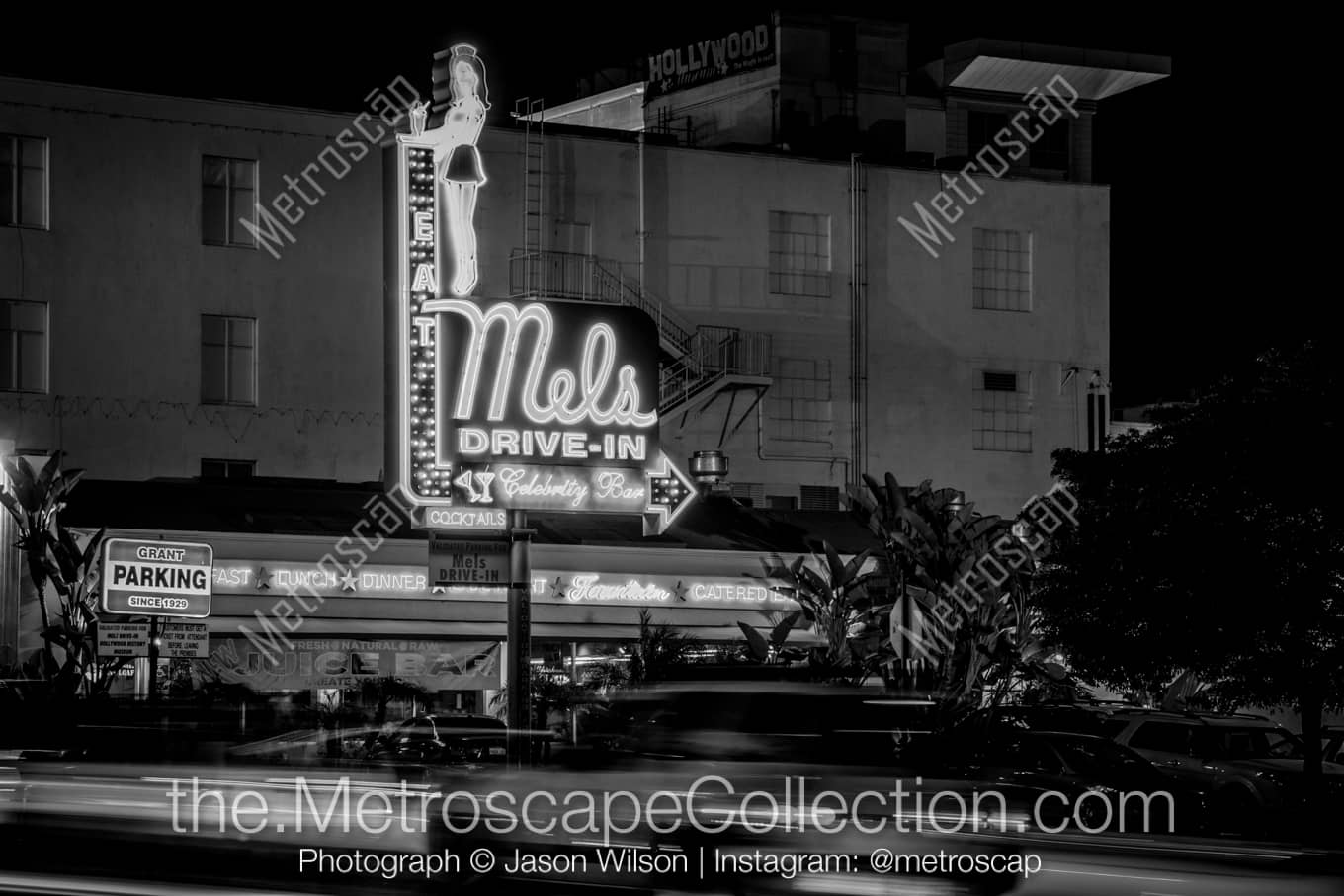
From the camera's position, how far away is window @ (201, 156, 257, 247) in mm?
36562

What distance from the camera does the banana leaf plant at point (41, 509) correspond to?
96.9ft

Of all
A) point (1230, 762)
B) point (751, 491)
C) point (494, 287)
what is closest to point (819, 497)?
point (751, 491)

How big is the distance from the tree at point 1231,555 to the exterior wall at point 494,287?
14.6 metres

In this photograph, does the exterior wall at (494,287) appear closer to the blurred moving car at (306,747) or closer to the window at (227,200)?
the window at (227,200)

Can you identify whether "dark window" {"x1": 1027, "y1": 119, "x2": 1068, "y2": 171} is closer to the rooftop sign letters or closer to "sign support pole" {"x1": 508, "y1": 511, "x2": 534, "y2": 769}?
the rooftop sign letters

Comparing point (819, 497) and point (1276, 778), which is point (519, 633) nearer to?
point (1276, 778)

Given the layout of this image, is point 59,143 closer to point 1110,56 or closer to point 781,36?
point 781,36

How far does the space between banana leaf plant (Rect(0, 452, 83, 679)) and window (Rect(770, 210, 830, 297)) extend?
16.1 meters

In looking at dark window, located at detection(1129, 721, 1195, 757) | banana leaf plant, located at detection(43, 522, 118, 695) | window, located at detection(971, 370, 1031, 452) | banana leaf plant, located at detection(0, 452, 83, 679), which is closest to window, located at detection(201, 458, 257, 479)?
banana leaf plant, located at detection(43, 522, 118, 695)

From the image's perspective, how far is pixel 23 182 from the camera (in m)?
35.0

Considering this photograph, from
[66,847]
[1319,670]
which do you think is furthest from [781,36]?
[66,847]

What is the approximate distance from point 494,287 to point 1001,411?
1178 cm

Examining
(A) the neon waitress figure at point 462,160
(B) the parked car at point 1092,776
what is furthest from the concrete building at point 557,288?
(B) the parked car at point 1092,776

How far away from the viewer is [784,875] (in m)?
13.1
